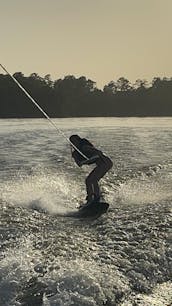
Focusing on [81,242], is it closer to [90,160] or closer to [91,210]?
[91,210]

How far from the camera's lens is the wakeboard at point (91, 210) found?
36.7 feet

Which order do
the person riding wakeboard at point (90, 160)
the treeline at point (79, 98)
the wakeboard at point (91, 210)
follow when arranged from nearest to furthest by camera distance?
the wakeboard at point (91, 210) → the person riding wakeboard at point (90, 160) → the treeline at point (79, 98)

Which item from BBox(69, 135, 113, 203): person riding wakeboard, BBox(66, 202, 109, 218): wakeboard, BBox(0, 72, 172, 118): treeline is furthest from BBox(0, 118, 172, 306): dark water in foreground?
BBox(0, 72, 172, 118): treeline

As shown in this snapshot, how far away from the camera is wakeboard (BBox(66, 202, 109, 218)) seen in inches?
440

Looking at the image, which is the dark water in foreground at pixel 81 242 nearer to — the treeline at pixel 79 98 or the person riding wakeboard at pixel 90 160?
the person riding wakeboard at pixel 90 160

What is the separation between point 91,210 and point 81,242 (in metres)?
2.57

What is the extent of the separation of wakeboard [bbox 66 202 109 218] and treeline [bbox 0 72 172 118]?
231 ft

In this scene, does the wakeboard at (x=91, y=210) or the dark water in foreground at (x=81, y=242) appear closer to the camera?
the dark water in foreground at (x=81, y=242)

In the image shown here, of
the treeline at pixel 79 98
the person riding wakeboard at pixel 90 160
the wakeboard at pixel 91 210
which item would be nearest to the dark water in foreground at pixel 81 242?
the wakeboard at pixel 91 210

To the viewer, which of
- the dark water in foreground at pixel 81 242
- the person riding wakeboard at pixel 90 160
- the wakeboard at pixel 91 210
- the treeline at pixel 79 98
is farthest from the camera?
the treeline at pixel 79 98

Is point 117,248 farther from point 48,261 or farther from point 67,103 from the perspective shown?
point 67,103

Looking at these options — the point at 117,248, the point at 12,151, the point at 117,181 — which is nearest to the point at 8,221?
the point at 117,248

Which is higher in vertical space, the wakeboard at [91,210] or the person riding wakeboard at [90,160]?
the person riding wakeboard at [90,160]

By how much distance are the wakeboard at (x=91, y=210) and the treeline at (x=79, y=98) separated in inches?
2772
